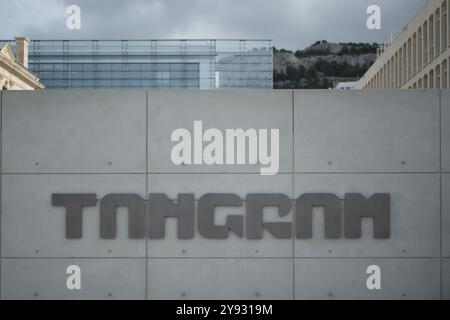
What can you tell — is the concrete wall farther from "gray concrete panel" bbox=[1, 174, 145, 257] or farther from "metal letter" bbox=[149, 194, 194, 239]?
"metal letter" bbox=[149, 194, 194, 239]

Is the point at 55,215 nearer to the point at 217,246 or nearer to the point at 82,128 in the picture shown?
the point at 82,128

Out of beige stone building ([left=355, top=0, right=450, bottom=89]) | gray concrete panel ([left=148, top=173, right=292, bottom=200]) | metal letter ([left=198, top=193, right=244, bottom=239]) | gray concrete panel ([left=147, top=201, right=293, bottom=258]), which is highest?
beige stone building ([left=355, top=0, right=450, bottom=89])

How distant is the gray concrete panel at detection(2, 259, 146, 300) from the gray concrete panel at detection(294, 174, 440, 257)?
278cm

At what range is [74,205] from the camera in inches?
360

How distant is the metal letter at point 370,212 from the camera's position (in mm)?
9125

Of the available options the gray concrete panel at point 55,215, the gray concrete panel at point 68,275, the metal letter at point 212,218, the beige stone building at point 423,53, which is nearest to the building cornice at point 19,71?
the beige stone building at point 423,53

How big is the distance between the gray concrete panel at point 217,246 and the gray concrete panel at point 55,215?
0.40 meters

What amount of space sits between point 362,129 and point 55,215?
5203 millimetres

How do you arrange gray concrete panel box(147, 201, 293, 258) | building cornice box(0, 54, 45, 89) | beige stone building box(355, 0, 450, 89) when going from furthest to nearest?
1. building cornice box(0, 54, 45, 89)
2. beige stone building box(355, 0, 450, 89)
3. gray concrete panel box(147, 201, 293, 258)

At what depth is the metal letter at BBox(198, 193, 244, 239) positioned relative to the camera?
9.11 m

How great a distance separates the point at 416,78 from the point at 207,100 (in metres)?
45.1

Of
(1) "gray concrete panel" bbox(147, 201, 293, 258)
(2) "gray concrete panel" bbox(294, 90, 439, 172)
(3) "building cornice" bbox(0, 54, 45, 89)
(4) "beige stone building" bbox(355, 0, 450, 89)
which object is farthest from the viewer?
(3) "building cornice" bbox(0, 54, 45, 89)

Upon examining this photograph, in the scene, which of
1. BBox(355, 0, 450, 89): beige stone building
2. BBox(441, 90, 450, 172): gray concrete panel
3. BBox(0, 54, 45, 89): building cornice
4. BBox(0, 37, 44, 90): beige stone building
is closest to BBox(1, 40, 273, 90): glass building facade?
BBox(0, 37, 44, 90): beige stone building
